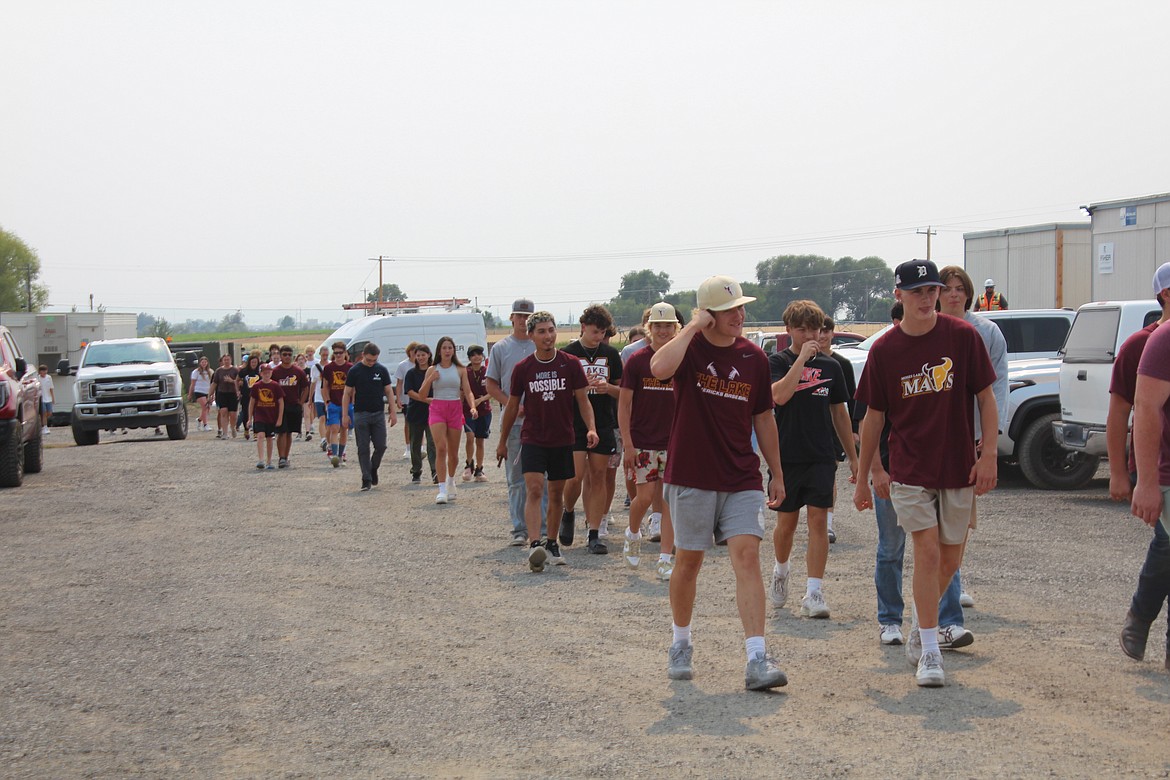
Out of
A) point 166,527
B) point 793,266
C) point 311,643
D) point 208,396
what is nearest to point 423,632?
point 311,643

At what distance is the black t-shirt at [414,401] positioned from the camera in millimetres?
15242

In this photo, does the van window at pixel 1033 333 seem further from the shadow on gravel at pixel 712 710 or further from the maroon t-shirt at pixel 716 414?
the shadow on gravel at pixel 712 710

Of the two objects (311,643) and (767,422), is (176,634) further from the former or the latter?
(767,422)

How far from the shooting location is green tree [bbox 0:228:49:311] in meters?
100

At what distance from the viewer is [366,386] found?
15.6 m

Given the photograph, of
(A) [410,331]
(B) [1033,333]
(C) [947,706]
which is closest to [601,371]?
(C) [947,706]

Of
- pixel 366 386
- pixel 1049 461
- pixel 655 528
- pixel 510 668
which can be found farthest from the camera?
pixel 366 386

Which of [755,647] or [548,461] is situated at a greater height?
[548,461]

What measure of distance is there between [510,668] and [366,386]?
973 cm

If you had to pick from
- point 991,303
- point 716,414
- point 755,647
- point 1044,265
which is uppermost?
point 1044,265

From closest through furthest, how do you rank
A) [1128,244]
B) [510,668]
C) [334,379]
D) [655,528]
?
[510,668], [655,528], [334,379], [1128,244]

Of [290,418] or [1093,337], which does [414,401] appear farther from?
[1093,337]

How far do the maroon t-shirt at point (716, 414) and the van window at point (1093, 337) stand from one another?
8.21 meters

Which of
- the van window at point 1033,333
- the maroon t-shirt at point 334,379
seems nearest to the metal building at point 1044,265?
the van window at point 1033,333
